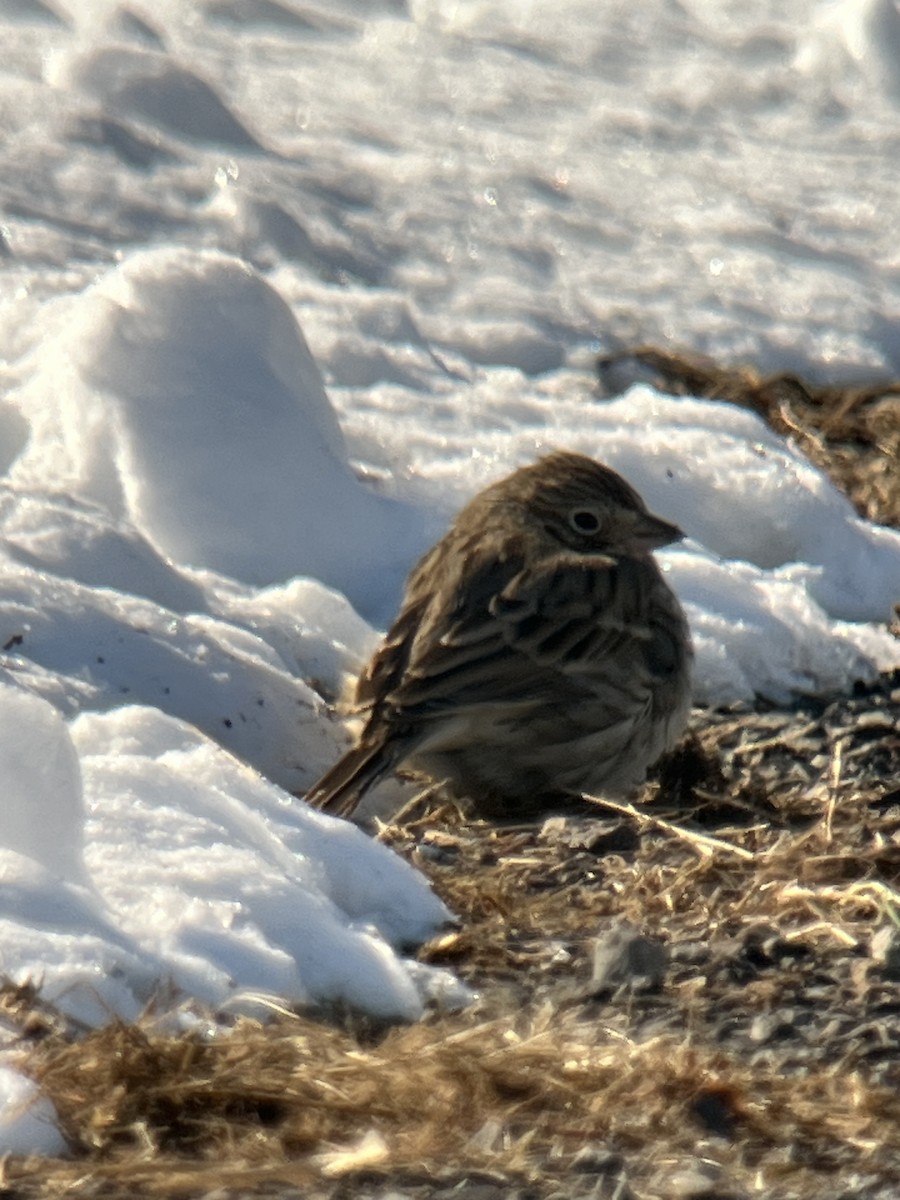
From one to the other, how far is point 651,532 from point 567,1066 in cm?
314

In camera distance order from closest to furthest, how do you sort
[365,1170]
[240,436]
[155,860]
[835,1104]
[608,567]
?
[365,1170], [835,1104], [155,860], [608,567], [240,436]

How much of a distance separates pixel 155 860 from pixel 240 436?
2984 millimetres

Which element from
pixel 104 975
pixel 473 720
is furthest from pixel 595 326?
pixel 104 975

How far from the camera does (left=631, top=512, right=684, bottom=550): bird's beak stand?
6340 millimetres

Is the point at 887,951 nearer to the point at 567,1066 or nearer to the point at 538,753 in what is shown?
the point at 567,1066

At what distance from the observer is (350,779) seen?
5.39 metres

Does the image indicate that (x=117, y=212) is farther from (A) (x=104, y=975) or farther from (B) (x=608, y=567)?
(A) (x=104, y=975)

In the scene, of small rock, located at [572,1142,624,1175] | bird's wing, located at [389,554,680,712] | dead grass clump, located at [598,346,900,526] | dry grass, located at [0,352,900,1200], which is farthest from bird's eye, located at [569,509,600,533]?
small rock, located at [572,1142,624,1175]

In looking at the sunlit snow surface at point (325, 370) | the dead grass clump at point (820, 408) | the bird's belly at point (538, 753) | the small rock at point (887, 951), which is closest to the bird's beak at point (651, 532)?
the sunlit snow surface at point (325, 370)

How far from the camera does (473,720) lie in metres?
5.81

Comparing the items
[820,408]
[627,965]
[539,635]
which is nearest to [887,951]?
[627,965]

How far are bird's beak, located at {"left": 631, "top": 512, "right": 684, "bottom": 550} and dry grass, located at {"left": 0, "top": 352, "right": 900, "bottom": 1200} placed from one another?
1.59 m

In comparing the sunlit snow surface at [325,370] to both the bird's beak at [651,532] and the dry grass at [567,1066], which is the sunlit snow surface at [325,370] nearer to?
the dry grass at [567,1066]

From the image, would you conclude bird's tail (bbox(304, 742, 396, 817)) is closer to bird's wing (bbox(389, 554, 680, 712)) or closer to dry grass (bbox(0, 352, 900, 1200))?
bird's wing (bbox(389, 554, 680, 712))
